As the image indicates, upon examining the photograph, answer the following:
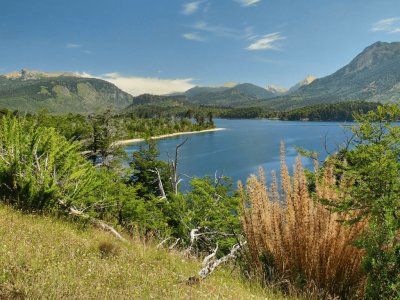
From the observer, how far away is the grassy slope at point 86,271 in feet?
13.4

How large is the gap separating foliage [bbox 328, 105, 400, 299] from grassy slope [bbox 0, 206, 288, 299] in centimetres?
151

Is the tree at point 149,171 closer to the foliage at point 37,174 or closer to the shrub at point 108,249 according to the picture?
the foliage at point 37,174

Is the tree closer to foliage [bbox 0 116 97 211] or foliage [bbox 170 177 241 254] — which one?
foliage [bbox 170 177 241 254]

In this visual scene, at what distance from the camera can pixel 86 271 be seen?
192 inches

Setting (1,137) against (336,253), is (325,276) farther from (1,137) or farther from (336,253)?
(1,137)

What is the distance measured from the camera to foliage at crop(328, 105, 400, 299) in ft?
14.3

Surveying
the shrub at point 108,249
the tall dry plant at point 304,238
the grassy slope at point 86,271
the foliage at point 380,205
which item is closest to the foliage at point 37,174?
the grassy slope at point 86,271

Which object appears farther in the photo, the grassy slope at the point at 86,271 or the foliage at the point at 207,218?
the foliage at the point at 207,218

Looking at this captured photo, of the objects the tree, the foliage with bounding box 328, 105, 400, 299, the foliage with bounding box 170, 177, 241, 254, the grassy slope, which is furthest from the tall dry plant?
the tree

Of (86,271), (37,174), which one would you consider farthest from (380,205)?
(37,174)

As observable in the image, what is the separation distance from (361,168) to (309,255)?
5.07 ft

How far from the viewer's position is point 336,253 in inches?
207

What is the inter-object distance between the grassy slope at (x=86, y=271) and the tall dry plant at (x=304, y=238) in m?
0.60

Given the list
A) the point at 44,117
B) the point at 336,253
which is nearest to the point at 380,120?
the point at 336,253
